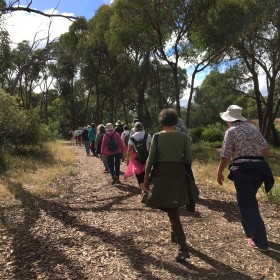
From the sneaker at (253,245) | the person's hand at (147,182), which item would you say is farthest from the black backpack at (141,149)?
the sneaker at (253,245)

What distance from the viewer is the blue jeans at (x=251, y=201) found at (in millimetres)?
4504

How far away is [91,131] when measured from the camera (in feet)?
59.2

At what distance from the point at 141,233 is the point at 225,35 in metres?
13.2

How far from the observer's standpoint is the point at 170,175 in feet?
Result: 13.9

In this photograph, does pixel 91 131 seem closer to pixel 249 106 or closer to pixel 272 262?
pixel 272 262

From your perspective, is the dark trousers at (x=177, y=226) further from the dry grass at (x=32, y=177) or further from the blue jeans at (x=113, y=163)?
the blue jeans at (x=113, y=163)

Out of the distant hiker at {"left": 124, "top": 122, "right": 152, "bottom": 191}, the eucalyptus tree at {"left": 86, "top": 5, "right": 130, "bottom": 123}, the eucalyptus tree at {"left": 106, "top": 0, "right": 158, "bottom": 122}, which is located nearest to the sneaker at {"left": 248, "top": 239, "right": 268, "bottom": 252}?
the distant hiker at {"left": 124, "top": 122, "right": 152, "bottom": 191}

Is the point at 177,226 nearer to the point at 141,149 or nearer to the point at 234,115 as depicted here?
the point at 234,115

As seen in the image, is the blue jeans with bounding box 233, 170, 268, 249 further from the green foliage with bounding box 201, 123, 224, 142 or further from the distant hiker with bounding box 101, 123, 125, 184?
the green foliage with bounding box 201, 123, 224, 142

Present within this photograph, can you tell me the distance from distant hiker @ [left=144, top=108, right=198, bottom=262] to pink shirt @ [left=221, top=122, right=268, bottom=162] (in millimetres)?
633

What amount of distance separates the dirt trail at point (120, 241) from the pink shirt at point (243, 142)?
1229 millimetres

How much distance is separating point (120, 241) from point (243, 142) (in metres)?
2.15

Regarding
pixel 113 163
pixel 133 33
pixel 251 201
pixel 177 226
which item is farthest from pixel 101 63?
pixel 177 226

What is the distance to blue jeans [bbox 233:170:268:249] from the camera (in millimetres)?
A: 4504
